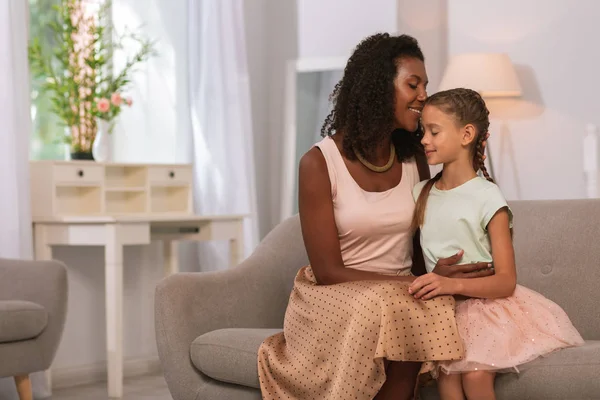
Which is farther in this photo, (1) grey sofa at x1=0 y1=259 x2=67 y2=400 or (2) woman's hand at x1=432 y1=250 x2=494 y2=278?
(1) grey sofa at x1=0 y1=259 x2=67 y2=400

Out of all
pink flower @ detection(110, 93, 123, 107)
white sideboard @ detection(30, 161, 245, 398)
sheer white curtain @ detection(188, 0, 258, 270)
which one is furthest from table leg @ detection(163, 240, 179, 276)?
pink flower @ detection(110, 93, 123, 107)

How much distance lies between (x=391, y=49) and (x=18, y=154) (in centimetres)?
216

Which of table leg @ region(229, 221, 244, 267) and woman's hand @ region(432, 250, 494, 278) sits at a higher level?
woman's hand @ region(432, 250, 494, 278)

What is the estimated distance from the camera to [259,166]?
577 centimetres

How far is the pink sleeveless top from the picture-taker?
254 centimetres

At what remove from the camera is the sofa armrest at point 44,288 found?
3.77 metres

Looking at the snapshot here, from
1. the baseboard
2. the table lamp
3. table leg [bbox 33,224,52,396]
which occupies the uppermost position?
the table lamp

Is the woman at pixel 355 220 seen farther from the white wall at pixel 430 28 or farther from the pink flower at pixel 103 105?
the white wall at pixel 430 28

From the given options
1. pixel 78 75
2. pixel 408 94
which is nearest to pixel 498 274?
pixel 408 94

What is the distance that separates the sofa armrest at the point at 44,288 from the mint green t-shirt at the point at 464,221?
1821 millimetres

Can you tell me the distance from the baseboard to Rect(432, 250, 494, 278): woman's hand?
2.73m

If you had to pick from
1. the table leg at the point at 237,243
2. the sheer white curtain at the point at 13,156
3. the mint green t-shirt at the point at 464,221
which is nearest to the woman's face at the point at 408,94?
the mint green t-shirt at the point at 464,221

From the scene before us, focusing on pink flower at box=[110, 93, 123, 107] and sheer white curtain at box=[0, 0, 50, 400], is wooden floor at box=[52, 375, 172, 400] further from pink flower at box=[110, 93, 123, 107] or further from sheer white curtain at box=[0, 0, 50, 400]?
pink flower at box=[110, 93, 123, 107]

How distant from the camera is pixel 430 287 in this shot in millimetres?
2244
